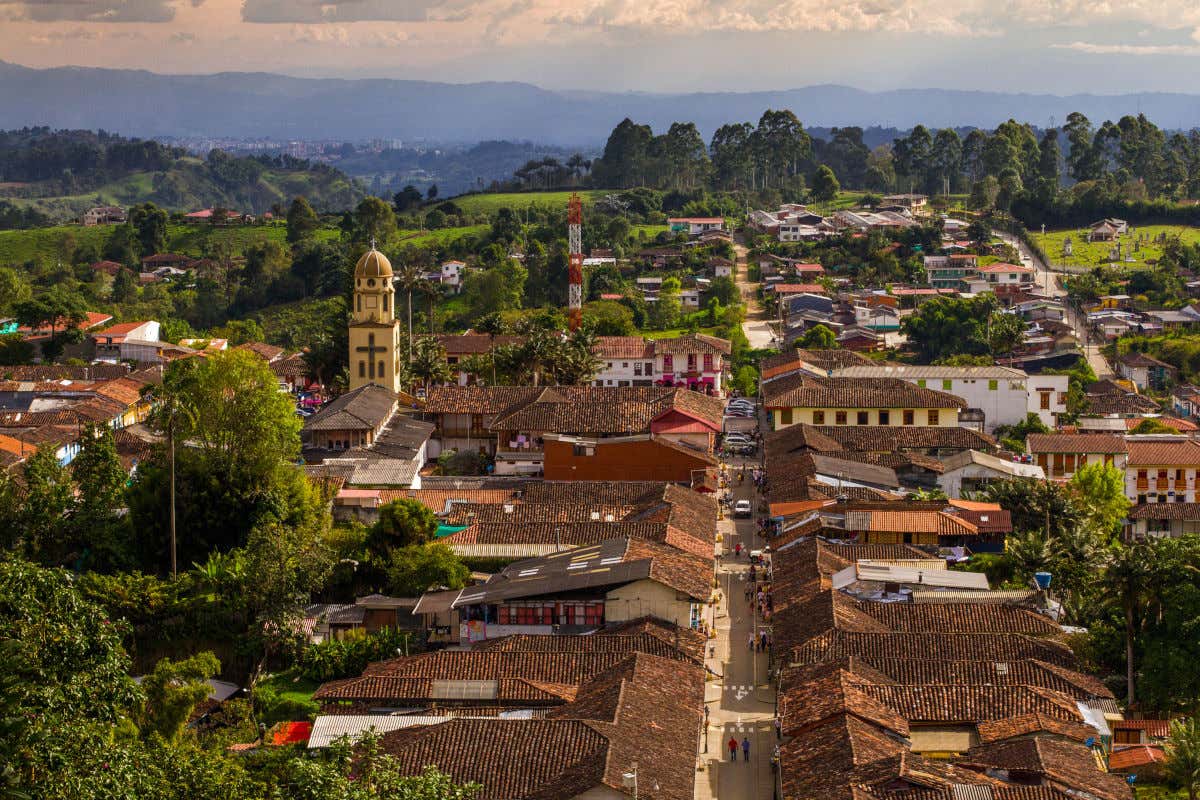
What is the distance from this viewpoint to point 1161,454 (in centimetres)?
4606

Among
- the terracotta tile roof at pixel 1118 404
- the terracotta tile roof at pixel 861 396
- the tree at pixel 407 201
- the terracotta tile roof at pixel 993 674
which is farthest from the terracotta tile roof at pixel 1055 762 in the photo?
the tree at pixel 407 201

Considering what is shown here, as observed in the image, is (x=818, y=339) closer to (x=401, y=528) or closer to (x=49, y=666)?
(x=401, y=528)

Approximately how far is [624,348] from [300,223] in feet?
147

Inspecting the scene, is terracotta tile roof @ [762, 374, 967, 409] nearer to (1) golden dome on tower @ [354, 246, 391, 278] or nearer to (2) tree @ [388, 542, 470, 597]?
(1) golden dome on tower @ [354, 246, 391, 278]

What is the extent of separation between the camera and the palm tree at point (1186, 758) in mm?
22922

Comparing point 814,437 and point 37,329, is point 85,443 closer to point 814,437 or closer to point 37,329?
point 814,437

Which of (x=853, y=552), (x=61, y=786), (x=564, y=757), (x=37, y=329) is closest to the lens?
(x=61, y=786)

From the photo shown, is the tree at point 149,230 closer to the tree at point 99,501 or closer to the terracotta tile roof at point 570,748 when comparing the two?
the tree at point 99,501

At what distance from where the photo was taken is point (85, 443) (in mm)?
35781

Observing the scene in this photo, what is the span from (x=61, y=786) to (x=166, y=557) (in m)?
20.3

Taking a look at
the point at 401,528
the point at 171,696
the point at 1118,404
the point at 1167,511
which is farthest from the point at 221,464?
the point at 1118,404

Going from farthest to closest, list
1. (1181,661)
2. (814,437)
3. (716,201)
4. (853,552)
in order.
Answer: (716,201) → (814,437) → (853,552) → (1181,661)

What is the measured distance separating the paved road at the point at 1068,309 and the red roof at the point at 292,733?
4462 centimetres

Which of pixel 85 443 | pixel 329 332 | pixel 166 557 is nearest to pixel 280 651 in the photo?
pixel 166 557
